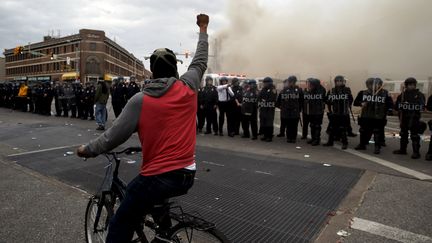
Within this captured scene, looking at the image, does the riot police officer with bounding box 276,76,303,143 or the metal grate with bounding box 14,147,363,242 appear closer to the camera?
the metal grate with bounding box 14,147,363,242

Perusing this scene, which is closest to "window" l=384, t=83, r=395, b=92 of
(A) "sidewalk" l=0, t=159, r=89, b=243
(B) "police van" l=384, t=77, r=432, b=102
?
(B) "police van" l=384, t=77, r=432, b=102

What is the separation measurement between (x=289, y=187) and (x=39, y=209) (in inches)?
143

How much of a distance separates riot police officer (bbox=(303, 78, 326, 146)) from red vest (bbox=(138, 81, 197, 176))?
26.4ft

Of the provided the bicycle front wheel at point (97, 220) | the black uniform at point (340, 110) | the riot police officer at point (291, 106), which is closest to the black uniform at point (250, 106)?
the riot police officer at point (291, 106)

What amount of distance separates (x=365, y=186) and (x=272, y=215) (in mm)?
2062

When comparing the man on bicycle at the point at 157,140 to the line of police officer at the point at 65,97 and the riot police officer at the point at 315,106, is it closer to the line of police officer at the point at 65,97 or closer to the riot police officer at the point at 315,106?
the riot police officer at the point at 315,106

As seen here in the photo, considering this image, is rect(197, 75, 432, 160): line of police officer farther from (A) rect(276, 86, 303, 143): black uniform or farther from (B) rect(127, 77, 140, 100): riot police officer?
(B) rect(127, 77, 140, 100): riot police officer

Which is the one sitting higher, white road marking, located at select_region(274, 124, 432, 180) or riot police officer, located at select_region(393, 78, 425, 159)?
riot police officer, located at select_region(393, 78, 425, 159)

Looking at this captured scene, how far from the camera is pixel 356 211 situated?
462cm

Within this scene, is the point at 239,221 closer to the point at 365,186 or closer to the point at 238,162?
the point at 365,186

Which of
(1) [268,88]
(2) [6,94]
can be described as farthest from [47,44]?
(1) [268,88]

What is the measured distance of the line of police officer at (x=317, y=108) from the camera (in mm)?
8508

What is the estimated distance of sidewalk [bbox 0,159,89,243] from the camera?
3.94 meters

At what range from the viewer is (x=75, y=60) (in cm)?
6438
